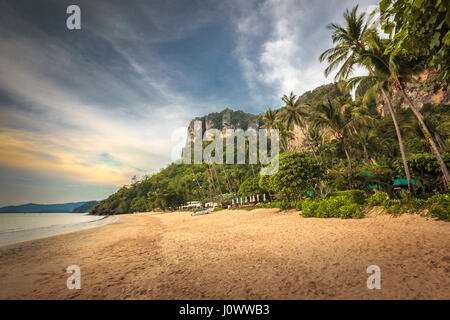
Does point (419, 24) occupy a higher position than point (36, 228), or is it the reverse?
point (419, 24)

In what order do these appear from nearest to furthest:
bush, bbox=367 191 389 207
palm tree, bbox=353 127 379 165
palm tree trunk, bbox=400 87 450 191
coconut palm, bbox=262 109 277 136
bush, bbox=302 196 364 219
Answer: bush, bbox=302 196 364 219
bush, bbox=367 191 389 207
palm tree trunk, bbox=400 87 450 191
palm tree, bbox=353 127 379 165
coconut palm, bbox=262 109 277 136

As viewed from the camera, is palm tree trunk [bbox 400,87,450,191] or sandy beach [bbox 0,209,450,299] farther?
palm tree trunk [bbox 400,87,450,191]

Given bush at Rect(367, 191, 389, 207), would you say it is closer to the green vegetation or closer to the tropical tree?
the green vegetation

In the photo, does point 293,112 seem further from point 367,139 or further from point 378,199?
point 378,199

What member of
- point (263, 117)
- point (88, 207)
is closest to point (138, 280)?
point (263, 117)

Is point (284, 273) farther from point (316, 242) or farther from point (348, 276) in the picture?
point (316, 242)

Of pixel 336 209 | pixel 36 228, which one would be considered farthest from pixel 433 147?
pixel 36 228

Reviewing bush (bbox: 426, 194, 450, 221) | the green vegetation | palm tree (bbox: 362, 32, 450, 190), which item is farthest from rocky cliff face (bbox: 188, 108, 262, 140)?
bush (bbox: 426, 194, 450, 221)

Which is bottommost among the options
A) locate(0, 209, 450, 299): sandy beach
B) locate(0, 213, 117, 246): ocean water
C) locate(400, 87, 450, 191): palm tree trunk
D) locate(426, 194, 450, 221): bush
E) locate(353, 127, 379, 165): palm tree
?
locate(0, 213, 117, 246): ocean water

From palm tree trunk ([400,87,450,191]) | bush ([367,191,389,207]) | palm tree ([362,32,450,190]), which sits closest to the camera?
bush ([367,191,389,207])

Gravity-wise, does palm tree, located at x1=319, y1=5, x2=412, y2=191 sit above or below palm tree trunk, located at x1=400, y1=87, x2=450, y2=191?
above

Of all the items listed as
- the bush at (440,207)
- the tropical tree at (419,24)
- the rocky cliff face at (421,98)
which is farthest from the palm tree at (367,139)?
the tropical tree at (419,24)

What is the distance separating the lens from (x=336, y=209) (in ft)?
31.9

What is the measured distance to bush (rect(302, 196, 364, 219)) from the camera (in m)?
9.02
